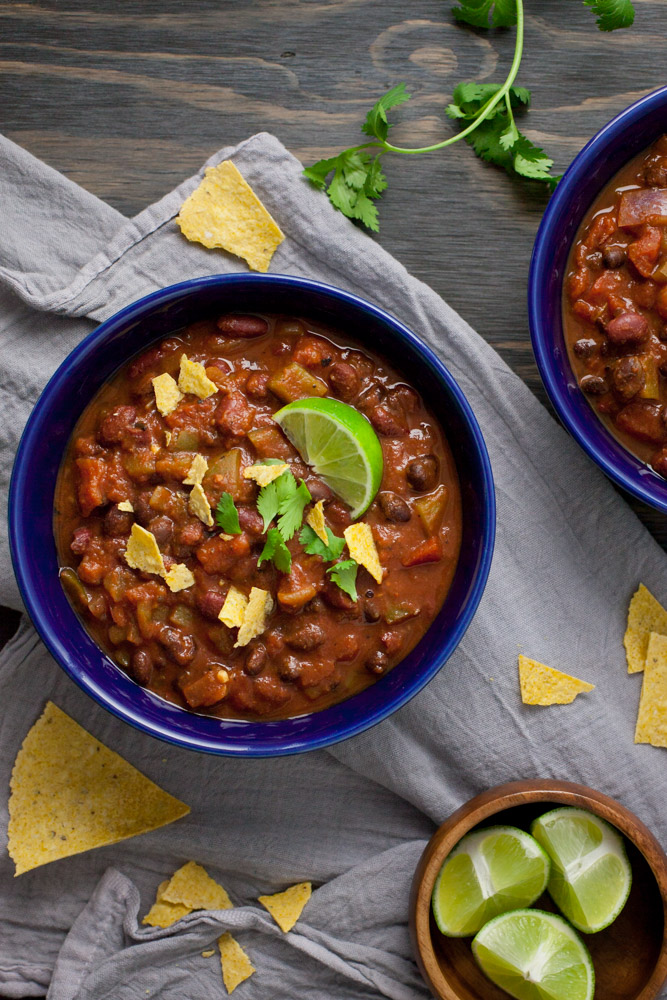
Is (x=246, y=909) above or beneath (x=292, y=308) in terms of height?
beneath

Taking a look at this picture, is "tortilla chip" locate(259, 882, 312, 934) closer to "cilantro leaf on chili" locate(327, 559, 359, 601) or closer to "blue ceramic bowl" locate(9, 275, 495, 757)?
"blue ceramic bowl" locate(9, 275, 495, 757)

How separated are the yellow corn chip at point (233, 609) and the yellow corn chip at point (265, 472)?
18.2 inches

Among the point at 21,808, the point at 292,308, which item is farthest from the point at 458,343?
the point at 21,808

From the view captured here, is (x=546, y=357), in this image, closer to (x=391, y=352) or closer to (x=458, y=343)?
(x=458, y=343)

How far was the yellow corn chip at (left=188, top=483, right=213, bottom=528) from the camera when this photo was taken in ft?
10.6

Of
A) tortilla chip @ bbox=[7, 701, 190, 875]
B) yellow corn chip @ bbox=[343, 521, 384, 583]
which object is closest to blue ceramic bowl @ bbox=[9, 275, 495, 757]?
yellow corn chip @ bbox=[343, 521, 384, 583]

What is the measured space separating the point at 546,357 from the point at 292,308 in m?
1.15

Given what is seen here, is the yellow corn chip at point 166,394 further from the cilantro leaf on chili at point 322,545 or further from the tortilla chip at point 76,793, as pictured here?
the tortilla chip at point 76,793

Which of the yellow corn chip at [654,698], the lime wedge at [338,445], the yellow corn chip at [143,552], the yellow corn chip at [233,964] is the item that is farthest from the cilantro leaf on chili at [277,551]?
the yellow corn chip at [233,964]

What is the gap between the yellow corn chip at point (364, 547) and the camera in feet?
10.7

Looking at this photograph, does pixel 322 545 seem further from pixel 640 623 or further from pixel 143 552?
pixel 640 623

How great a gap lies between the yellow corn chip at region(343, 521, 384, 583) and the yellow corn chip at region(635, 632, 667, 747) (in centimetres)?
148

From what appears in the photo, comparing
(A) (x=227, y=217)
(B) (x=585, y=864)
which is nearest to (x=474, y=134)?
(A) (x=227, y=217)

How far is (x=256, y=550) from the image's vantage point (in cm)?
335
